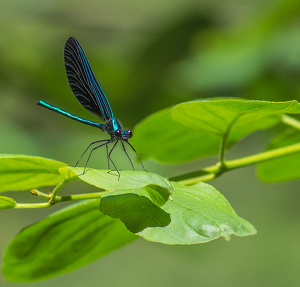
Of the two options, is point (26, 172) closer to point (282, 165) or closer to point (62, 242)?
point (62, 242)

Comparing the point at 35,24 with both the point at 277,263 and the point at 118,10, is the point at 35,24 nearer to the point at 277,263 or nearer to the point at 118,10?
the point at 118,10

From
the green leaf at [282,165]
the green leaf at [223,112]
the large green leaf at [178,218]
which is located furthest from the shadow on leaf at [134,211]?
the green leaf at [282,165]

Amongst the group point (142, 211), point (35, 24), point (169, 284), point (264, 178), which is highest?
point (35, 24)

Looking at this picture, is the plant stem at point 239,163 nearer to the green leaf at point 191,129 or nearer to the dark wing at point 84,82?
the green leaf at point 191,129

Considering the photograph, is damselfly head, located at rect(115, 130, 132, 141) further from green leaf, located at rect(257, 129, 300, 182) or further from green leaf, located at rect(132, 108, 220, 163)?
green leaf, located at rect(257, 129, 300, 182)

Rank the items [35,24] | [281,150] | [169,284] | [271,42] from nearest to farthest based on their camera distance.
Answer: [281,150]
[271,42]
[35,24]
[169,284]

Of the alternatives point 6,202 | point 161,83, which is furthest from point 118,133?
point 161,83

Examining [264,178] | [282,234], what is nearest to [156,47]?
[264,178]
